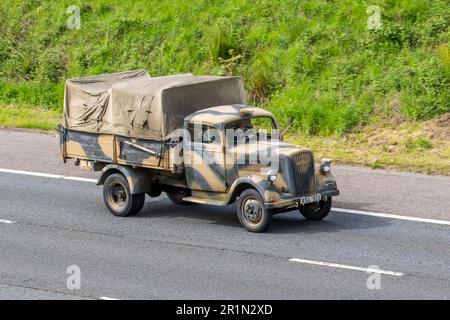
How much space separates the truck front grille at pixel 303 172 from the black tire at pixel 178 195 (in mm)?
2278

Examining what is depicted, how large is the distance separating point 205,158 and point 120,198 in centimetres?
208

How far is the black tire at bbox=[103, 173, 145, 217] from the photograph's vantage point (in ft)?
63.3

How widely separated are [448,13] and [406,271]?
37.9 ft

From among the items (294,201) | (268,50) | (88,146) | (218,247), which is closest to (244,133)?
(294,201)

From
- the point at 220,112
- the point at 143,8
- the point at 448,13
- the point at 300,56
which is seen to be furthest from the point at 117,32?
the point at 220,112

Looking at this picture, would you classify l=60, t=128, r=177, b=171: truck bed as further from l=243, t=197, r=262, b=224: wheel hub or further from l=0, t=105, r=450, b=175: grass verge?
l=0, t=105, r=450, b=175: grass verge

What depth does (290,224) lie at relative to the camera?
18.6 m

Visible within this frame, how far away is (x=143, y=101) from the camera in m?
18.9

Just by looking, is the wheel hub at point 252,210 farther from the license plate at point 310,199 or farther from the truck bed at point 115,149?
the truck bed at point 115,149

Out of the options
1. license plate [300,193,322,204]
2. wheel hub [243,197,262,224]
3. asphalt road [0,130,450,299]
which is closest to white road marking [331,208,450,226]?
asphalt road [0,130,450,299]

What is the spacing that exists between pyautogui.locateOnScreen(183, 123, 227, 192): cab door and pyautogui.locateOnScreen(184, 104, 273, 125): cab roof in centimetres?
10

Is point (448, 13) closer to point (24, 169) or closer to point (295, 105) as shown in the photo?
point (295, 105)

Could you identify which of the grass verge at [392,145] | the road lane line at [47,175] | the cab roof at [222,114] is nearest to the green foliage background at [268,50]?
the grass verge at [392,145]

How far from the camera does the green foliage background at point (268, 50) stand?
24.8 metres
